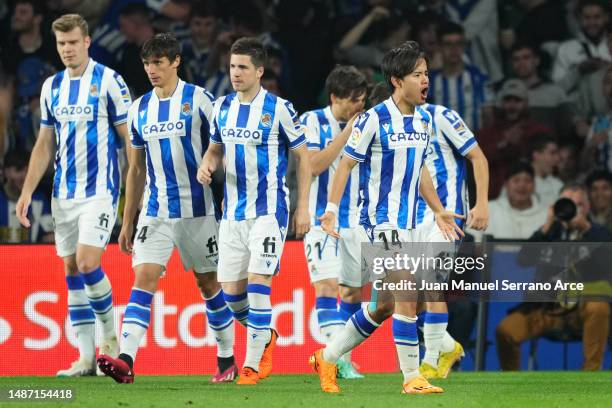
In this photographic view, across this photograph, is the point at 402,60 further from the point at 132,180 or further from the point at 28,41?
the point at 28,41

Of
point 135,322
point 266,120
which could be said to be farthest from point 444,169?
point 135,322

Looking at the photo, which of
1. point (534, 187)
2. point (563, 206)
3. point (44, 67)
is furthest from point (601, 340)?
point (44, 67)

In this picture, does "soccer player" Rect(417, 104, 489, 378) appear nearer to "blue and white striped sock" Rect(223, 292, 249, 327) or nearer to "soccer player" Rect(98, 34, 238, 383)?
"blue and white striped sock" Rect(223, 292, 249, 327)

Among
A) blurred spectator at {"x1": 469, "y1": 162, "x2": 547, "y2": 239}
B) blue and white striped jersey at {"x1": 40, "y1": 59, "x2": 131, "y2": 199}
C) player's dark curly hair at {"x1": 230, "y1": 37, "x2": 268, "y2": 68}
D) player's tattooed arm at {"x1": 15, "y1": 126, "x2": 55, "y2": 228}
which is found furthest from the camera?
blurred spectator at {"x1": 469, "y1": 162, "x2": 547, "y2": 239}

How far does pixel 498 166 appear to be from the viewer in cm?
1382

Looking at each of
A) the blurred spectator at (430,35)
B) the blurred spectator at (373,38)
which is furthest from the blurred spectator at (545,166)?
the blurred spectator at (373,38)

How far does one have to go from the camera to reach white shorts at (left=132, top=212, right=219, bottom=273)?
30.6 ft

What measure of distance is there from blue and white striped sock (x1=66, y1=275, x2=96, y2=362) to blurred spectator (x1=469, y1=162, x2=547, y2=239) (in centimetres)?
434

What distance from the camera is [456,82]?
45.9 feet

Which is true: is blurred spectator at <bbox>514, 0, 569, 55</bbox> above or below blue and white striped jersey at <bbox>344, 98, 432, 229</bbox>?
above

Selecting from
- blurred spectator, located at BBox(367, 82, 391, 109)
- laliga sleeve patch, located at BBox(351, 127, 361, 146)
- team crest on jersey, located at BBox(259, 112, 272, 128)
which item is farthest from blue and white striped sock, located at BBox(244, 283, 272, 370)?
blurred spectator, located at BBox(367, 82, 391, 109)

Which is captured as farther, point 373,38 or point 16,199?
point 373,38

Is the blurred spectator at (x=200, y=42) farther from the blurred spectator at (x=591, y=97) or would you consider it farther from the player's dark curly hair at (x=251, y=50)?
the player's dark curly hair at (x=251, y=50)

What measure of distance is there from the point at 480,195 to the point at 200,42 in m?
5.43
